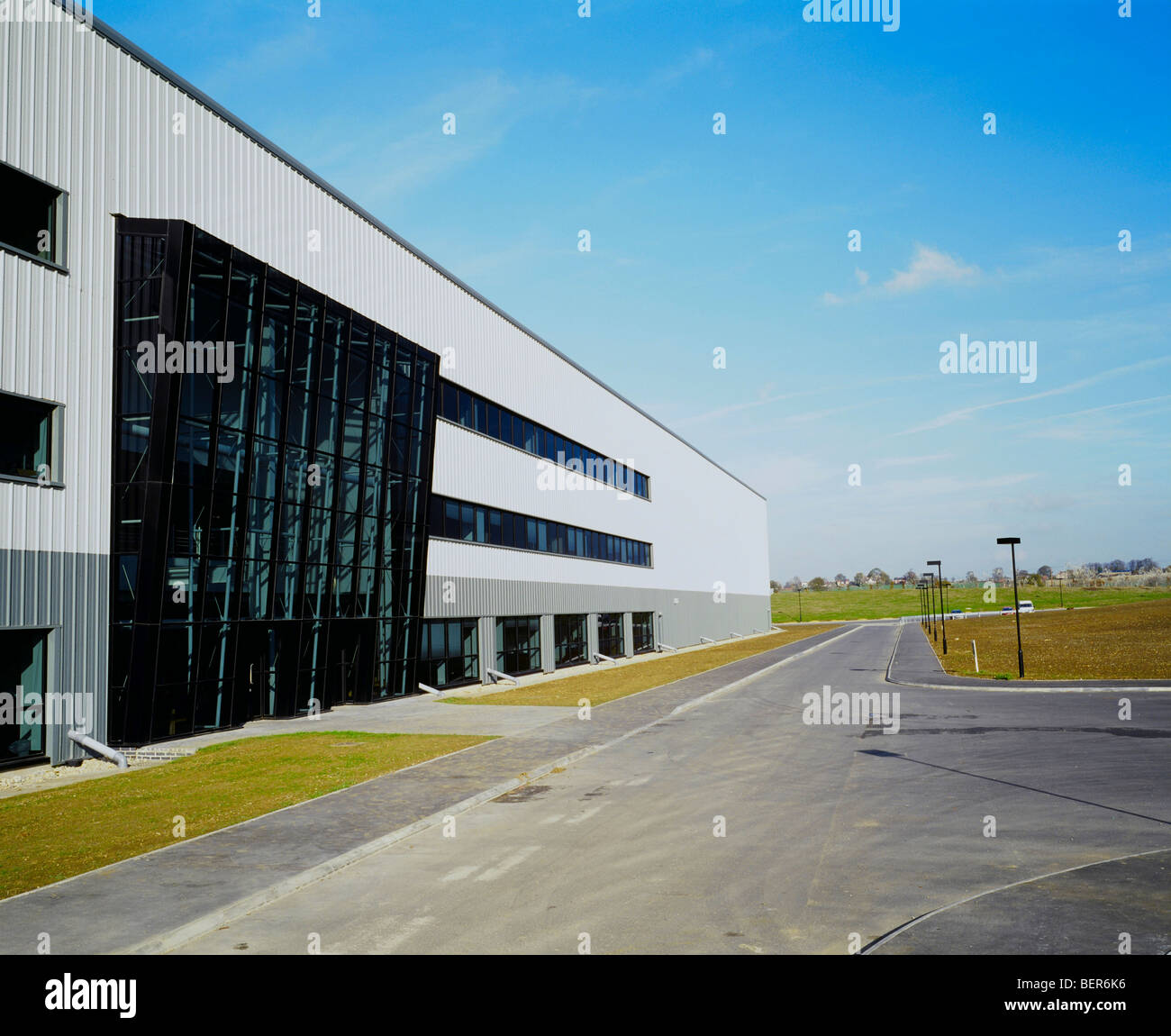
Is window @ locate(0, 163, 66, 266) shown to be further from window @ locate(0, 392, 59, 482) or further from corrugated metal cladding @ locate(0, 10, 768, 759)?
window @ locate(0, 392, 59, 482)

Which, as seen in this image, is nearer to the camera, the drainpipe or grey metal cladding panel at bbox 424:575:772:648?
the drainpipe

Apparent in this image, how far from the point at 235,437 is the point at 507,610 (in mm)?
19365

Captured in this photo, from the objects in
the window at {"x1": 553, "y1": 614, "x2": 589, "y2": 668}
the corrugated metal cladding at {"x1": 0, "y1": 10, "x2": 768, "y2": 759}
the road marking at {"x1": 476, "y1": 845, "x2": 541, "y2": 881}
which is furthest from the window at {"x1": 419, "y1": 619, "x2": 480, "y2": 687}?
the road marking at {"x1": 476, "y1": 845, "x2": 541, "y2": 881}

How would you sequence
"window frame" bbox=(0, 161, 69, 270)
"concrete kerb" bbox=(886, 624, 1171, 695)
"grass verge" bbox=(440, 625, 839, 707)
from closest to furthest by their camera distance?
"window frame" bbox=(0, 161, 69, 270), "concrete kerb" bbox=(886, 624, 1171, 695), "grass verge" bbox=(440, 625, 839, 707)

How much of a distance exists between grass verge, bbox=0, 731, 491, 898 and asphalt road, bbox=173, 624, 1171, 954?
3.16 m

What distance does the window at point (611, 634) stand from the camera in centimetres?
5534

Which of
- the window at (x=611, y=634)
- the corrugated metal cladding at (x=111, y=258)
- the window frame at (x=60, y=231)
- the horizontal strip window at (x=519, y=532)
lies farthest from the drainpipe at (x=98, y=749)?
the window at (x=611, y=634)

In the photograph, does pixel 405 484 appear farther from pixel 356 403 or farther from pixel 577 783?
pixel 577 783

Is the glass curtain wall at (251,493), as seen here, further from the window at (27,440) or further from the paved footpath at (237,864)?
the paved footpath at (237,864)

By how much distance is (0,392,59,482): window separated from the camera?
17.9 m

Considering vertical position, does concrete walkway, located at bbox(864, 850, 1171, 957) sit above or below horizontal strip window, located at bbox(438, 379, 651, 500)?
below

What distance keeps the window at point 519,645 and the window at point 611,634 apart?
10275 millimetres

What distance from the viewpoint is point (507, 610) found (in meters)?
40.8
